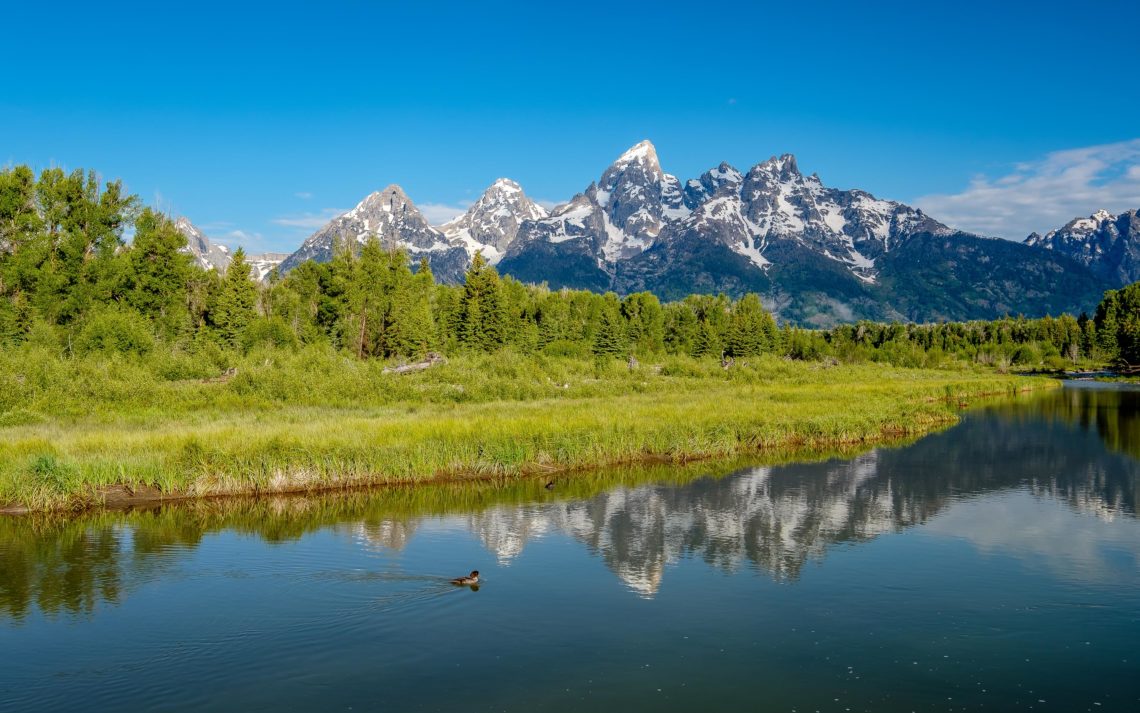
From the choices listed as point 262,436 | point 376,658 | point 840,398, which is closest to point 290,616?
point 376,658

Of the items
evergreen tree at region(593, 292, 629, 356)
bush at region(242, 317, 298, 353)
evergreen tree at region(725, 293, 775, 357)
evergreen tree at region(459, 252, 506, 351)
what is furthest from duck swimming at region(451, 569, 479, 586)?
evergreen tree at region(725, 293, 775, 357)

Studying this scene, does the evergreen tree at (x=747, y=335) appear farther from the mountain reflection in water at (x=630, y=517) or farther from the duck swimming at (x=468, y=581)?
the duck swimming at (x=468, y=581)

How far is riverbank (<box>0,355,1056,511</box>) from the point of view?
26.6 metres

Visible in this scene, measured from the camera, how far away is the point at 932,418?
172 ft

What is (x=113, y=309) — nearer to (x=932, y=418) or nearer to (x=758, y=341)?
(x=932, y=418)

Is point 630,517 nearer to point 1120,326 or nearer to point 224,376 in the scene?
point 224,376

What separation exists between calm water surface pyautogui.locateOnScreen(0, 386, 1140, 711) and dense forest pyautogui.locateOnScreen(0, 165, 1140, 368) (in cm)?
3838

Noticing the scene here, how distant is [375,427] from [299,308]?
2192 inches

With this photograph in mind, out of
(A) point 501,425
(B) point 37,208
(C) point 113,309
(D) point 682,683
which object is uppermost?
(B) point 37,208

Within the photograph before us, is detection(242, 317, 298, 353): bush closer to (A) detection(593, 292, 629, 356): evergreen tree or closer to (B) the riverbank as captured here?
(B) the riverbank

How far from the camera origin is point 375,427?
3291cm

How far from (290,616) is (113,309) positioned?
52.9 m

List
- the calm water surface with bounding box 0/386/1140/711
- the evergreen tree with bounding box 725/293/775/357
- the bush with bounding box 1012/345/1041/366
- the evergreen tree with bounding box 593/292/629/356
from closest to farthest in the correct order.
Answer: the calm water surface with bounding box 0/386/1140/711 → the evergreen tree with bounding box 593/292/629/356 → the evergreen tree with bounding box 725/293/775/357 → the bush with bounding box 1012/345/1041/366

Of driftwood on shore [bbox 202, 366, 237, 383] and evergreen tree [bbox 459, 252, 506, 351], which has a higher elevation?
→ evergreen tree [bbox 459, 252, 506, 351]
